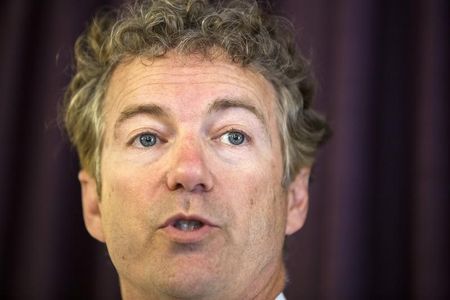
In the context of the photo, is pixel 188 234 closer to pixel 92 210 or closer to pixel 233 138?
pixel 233 138

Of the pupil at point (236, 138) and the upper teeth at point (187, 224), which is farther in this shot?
the pupil at point (236, 138)

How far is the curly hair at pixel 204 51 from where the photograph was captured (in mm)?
1212

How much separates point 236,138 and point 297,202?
0.99 ft

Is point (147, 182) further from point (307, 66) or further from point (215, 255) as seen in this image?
point (307, 66)

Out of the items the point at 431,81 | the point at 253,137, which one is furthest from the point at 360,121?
the point at 253,137

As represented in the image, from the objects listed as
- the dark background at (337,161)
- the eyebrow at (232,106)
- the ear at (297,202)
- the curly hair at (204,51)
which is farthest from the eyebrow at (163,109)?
the dark background at (337,161)

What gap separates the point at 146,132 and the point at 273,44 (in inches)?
15.9

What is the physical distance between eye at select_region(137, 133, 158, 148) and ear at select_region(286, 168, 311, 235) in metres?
0.36

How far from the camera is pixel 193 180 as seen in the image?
3.22 ft

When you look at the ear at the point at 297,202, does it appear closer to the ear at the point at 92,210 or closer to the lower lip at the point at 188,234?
the lower lip at the point at 188,234

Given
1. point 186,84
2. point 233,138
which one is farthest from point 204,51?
point 233,138

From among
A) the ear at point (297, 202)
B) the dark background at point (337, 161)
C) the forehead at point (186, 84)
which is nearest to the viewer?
the forehead at point (186, 84)

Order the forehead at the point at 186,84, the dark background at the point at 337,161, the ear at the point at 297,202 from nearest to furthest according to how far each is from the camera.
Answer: the forehead at the point at 186,84 → the ear at the point at 297,202 → the dark background at the point at 337,161

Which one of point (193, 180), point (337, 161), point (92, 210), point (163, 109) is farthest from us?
point (337, 161)
